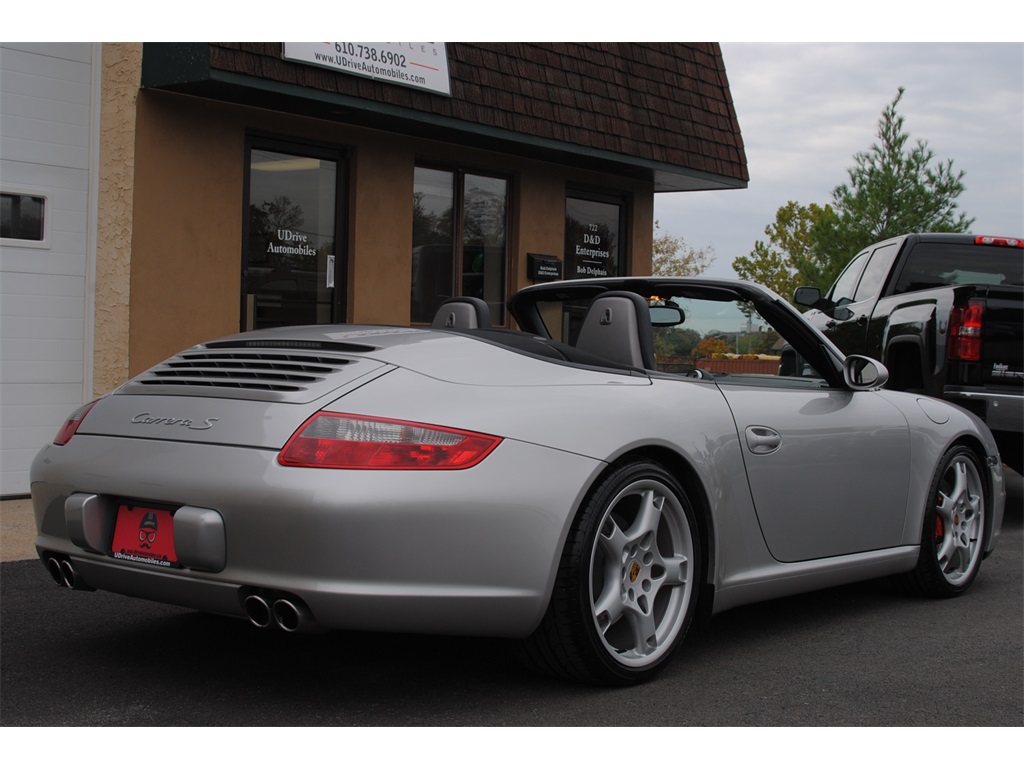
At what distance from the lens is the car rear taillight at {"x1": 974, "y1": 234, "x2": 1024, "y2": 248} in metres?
9.58

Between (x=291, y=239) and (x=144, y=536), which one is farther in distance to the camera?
(x=291, y=239)

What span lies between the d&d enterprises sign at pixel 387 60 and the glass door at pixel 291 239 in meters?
0.98

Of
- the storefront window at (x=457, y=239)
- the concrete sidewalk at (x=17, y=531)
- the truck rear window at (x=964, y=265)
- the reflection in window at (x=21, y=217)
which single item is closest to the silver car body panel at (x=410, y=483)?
the concrete sidewalk at (x=17, y=531)

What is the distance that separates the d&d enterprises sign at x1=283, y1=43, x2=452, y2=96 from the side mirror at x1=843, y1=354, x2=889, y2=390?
5008 mm

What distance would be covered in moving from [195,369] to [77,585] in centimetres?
79

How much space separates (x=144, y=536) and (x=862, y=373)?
10.00 feet

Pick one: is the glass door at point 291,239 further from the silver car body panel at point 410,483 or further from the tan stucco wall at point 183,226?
the silver car body panel at point 410,483

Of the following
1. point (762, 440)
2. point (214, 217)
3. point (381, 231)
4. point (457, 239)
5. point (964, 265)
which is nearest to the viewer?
point (762, 440)

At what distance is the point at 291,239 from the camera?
9.30m

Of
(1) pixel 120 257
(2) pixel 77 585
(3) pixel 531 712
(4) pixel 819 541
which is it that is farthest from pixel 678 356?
(1) pixel 120 257

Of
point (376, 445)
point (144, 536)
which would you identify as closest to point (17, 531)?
point (144, 536)

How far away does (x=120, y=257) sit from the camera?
26.5 ft

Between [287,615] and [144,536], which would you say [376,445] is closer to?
[287,615]

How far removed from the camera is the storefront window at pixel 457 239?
10438 millimetres
